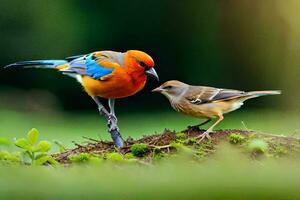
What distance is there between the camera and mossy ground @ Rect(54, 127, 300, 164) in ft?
11.2

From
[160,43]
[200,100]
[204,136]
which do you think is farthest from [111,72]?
[160,43]

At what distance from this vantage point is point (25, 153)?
313cm

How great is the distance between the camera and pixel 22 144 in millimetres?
3096

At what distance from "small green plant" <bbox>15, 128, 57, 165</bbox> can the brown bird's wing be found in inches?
46.0

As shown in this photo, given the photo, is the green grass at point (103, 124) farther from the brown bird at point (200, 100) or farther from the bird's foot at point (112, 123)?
the bird's foot at point (112, 123)

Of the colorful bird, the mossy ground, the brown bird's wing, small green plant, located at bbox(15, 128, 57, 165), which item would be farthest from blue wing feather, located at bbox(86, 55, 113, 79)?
small green plant, located at bbox(15, 128, 57, 165)

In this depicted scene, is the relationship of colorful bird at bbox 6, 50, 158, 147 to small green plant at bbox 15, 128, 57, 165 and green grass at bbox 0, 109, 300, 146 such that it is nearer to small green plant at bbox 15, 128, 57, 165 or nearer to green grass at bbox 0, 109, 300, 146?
small green plant at bbox 15, 128, 57, 165

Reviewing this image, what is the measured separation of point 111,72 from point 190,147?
943 millimetres

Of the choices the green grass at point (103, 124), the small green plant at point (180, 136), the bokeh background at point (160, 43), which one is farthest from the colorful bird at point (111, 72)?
the bokeh background at point (160, 43)

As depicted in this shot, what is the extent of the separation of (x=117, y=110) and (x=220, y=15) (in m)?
2.41

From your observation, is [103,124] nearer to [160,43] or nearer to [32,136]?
[160,43]

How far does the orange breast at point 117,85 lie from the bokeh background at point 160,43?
6696 mm

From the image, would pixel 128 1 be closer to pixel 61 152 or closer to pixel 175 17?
pixel 175 17

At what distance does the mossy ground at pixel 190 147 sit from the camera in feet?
11.2
